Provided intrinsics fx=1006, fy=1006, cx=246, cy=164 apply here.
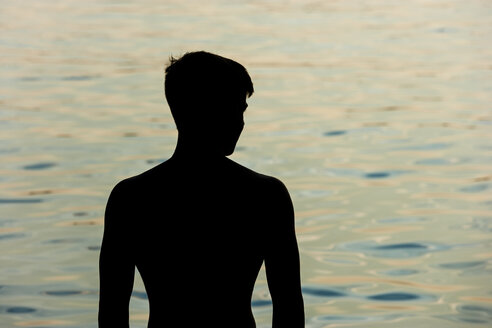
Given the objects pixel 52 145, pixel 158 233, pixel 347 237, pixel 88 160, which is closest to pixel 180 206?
pixel 158 233

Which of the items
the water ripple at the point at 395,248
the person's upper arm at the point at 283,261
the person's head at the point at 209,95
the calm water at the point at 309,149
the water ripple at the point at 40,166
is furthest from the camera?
the water ripple at the point at 40,166

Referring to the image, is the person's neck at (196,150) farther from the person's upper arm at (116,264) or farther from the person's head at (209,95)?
the person's upper arm at (116,264)

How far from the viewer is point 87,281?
702cm

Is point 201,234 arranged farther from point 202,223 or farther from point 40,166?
point 40,166

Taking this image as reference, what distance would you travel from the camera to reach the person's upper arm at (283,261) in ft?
8.45

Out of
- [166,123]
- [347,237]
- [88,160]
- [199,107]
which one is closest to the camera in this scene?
[199,107]

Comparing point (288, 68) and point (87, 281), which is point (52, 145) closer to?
point (87, 281)

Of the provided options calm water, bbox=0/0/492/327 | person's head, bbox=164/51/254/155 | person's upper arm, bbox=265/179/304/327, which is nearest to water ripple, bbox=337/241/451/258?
calm water, bbox=0/0/492/327

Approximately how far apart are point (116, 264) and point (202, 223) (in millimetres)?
274

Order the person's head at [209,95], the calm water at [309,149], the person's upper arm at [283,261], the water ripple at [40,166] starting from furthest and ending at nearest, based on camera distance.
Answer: the water ripple at [40,166], the calm water at [309,149], the person's upper arm at [283,261], the person's head at [209,95]

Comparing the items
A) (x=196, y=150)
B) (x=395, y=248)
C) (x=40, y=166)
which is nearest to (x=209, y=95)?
(x=196, y=150)

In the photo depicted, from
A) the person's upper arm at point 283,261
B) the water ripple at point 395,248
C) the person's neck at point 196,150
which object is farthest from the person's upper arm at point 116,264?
the water ripple at point 395,248

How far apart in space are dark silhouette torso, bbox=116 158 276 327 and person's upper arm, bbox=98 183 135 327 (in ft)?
0.08

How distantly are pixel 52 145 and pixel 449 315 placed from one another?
590 cm
